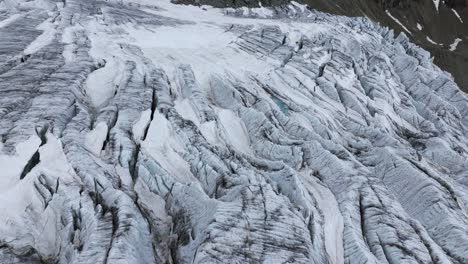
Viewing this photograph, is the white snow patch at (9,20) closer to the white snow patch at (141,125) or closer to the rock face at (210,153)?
the rock face at (210,153)

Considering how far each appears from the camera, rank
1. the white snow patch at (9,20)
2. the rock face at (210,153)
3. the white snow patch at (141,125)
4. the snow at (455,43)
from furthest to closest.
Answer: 1. the snow at (455,43)
2. the white snow patch at (9,20)
3. the white snow patch at (141,125)
4. the rock face at (210,153)

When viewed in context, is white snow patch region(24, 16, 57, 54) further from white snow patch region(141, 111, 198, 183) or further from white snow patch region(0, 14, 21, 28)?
white snow patch region(141, 111, 198, 183)

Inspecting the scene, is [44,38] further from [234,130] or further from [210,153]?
[210,153]

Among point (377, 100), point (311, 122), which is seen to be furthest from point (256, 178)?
point (377, 100)

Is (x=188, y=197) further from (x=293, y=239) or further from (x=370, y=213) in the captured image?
(x=370, y=213)

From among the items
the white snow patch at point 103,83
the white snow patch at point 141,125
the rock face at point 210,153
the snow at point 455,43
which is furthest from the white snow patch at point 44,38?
the snow at point 455,43

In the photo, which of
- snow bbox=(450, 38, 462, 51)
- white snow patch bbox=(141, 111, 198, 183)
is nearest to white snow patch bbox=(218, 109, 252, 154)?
white snow patch bbox=(141, 111, 198, 183)

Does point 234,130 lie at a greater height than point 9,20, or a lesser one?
greater

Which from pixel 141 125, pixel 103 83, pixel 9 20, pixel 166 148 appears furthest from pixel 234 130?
pixel 9 20

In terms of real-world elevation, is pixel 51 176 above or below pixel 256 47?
below
